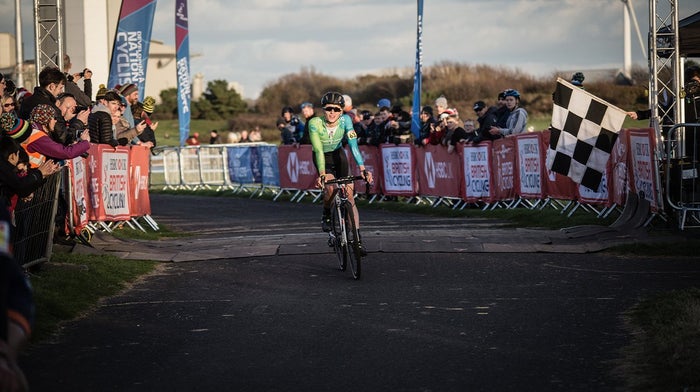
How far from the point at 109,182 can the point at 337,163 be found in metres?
4.87

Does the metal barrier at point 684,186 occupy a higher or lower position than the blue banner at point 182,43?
lower

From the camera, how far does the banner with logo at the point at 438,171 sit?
23453 mm

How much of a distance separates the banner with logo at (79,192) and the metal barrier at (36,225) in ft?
7.65

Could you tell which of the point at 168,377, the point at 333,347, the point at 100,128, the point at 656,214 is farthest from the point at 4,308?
the point at 100,128

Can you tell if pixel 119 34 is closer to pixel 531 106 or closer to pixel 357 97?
pixel 531 106

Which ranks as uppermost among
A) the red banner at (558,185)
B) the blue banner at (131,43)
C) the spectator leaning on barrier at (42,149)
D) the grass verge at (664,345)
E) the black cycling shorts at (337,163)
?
the blue banner at (131,43)

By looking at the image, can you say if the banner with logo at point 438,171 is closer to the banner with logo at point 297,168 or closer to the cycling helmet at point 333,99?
the banner with logo at point 297,168

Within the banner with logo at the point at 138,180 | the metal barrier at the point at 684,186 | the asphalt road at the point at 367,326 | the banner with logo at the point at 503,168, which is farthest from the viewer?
the banner with logo at the point at 503,168

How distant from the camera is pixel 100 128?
17.2 meters

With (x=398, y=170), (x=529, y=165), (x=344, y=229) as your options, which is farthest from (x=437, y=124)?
(x=344, y=229)

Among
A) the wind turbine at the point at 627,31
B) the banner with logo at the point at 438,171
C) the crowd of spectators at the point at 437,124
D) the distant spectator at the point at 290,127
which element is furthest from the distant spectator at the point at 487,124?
the wind turbine at the point at 627,31

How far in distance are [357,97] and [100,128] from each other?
6422 cm

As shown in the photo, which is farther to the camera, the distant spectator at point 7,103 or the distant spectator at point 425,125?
the distant spectator at point 425,125

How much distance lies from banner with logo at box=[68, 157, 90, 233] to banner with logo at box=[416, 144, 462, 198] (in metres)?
9.27
